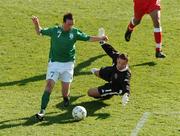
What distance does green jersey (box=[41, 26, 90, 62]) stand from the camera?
1104 centimetres

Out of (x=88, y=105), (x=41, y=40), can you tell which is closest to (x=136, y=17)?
(x=41, y=40)

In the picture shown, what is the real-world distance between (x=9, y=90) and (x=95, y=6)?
6.49 m

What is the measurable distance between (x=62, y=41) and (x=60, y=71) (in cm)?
60

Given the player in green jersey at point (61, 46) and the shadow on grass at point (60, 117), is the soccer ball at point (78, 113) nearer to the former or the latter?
the shadow on grass at point (60, 117)

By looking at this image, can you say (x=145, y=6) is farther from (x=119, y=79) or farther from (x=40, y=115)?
(x=40, y=115)

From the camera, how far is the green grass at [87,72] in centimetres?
1055

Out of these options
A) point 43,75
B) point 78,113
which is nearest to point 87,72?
point 43,75

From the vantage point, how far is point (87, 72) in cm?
1341

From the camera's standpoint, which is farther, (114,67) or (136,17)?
(136,17)

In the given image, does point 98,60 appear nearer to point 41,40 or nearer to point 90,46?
point 90,46

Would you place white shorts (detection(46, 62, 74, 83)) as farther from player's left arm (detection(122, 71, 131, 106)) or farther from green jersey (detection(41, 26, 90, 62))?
player's left arm (detection(122, 71, 131, 106))

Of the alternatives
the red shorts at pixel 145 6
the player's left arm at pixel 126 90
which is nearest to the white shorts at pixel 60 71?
the player's left arm at pixel 126 90

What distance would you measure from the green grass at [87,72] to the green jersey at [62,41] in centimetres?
104

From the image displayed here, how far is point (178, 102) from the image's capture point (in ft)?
38.2
